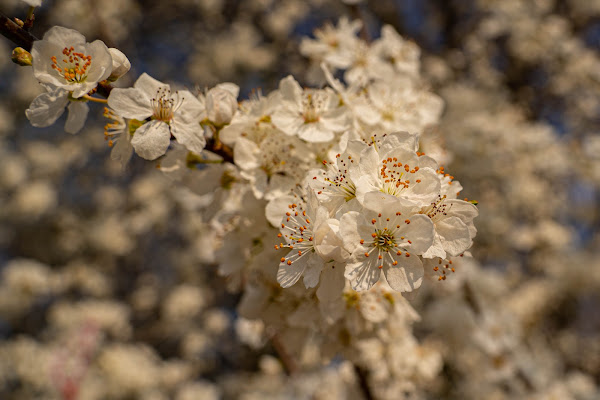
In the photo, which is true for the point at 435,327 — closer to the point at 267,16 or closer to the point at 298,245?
the point at 298,245

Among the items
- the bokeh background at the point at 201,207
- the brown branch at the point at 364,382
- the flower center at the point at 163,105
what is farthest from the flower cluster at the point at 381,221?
the bokeh background at the point at 201,207

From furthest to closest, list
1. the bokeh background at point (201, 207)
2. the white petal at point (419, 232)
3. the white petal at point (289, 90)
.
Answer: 1. the bokeh background at point (201, 207)
2. the white petal at point (289, 90)
3. the white petal at point (419, 232)

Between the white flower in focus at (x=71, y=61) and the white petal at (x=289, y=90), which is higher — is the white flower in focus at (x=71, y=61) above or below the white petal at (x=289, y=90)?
below

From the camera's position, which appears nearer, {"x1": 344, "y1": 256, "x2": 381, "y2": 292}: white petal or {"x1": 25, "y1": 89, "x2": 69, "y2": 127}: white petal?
{"x1": 344, "y1": 256, "x2": 381, "y2": 292}: white petal

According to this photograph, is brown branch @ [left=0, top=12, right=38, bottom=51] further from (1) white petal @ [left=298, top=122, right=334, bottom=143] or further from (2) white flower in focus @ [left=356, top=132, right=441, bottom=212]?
(2) white flower in focus @ [left=356, top=132, right=441, bottom=212]

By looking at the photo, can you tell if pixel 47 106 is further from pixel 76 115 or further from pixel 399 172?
pixel 399 172

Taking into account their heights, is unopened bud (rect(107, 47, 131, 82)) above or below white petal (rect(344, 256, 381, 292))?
above

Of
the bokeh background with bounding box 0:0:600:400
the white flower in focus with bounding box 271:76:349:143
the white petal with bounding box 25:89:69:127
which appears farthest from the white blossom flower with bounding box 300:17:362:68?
the bokeh background with bounding box 0:0:600:400

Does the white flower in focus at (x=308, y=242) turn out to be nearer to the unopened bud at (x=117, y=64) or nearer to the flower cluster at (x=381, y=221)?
the flower cluster at (x=381, y=221)
